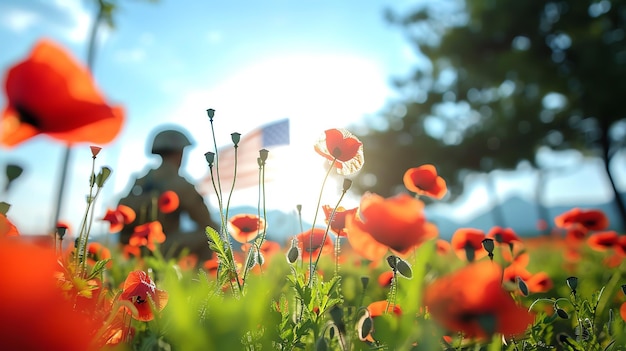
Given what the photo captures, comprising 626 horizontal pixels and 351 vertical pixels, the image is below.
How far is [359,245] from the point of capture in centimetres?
94

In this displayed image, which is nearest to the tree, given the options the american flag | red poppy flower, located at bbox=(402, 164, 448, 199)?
the american flag

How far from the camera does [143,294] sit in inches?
36.5

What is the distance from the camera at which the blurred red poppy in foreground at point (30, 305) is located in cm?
37

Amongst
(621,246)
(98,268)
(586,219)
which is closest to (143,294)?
(98,268)

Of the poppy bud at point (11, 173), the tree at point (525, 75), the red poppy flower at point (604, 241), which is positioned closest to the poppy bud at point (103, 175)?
the poppy bud at point (11, 173)

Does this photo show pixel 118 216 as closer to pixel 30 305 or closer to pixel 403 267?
pixel 403 267

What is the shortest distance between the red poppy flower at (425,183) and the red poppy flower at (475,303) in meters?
1.04

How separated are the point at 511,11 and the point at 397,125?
9519 mm

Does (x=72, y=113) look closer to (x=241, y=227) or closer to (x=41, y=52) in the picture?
(x=41, y=52)

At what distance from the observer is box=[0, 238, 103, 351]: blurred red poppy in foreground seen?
0.37 m

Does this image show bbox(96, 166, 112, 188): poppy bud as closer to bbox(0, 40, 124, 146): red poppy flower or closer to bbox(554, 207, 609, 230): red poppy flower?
bbox(0, 40, 124, 146): red poppy flower

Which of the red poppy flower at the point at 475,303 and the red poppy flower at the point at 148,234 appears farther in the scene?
the red poppy flower at the point at 148,234

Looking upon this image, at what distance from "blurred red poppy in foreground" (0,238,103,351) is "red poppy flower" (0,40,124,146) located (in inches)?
7.9

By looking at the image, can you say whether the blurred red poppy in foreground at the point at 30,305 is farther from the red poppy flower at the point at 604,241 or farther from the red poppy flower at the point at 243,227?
the red poppy flower at the point at 604,241
